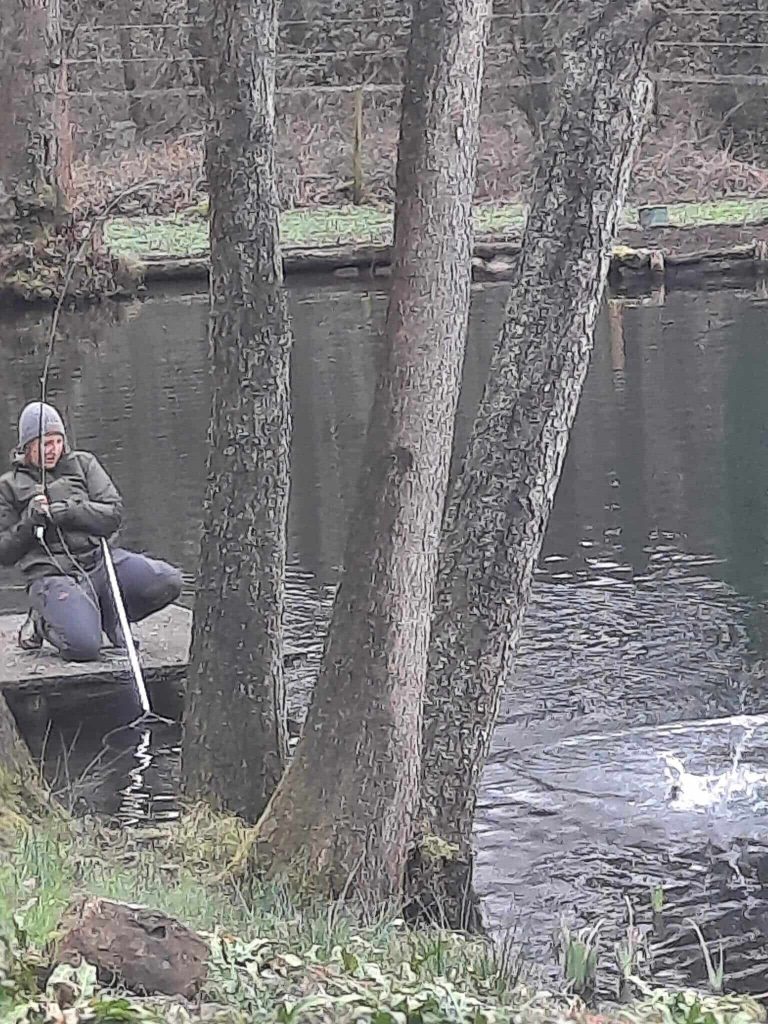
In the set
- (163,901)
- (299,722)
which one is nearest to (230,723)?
(163,901)

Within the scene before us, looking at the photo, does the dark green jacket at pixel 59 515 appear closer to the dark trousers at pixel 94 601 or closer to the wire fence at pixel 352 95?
the dark trousers at pixel 94 601

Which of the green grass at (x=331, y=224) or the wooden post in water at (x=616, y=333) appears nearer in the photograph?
the wooden post in water at (x=616, y=333)

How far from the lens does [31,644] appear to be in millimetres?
9828

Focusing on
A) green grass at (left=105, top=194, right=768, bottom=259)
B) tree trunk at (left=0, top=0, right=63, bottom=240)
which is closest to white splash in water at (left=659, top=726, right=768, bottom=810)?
tree trunk at (left=0, top=0, right=63, bottom=240)

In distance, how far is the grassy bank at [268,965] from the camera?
3.38m

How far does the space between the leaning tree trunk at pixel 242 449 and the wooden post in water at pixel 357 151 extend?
2919 centimetres

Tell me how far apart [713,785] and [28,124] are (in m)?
23.0

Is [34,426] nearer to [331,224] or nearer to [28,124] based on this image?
[28,124]

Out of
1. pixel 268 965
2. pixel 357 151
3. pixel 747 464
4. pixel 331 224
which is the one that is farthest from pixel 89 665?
pixel 357 151

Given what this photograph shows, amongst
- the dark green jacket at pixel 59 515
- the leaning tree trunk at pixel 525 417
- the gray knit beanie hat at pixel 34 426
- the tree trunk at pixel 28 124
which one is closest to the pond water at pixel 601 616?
the leaning tree trunk at pixel 525 417

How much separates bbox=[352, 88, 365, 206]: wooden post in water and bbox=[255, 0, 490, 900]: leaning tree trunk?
29.7m

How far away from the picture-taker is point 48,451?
9562 millimetres

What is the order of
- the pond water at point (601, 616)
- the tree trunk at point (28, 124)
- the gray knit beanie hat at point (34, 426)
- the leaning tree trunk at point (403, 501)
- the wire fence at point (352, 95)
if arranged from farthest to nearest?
1. the wire fence at point (352, 95)
2. the tree trunk at point (28, 124)
3. the gray knit beanie hat at point (34, 426)
4. the pond water at point (601, 616)
5. the leaning tree trunk at point (403, 501)

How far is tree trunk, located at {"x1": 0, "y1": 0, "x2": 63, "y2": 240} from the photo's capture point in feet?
94.5
